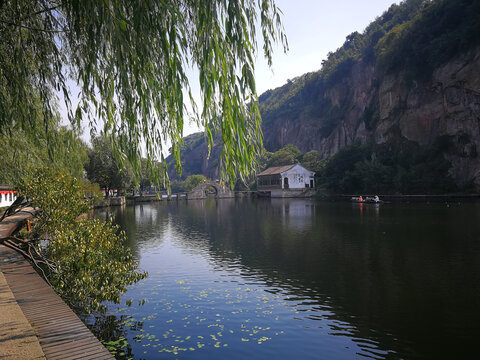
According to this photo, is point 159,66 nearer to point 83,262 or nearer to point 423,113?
point 83,262

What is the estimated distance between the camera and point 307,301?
46.8 ft

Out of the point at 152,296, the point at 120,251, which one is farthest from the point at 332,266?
the point at 120,251

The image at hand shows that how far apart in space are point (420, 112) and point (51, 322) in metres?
73.3

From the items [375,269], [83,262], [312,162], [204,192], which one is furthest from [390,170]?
[83,262]

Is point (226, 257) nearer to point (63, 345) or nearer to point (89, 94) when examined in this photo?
point (63, 345)

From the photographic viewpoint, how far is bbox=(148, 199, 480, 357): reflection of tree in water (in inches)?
466

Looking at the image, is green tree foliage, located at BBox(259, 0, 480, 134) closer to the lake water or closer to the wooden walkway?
the lake water

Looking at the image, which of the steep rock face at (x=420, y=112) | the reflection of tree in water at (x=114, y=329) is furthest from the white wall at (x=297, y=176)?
the reflection of tree in water at (x=114, y=329)

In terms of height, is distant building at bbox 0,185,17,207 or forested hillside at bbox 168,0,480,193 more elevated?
forested hillside at bbox 168,0,480,193

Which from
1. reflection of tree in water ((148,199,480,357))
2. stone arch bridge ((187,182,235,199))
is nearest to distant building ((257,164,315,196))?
stone arch bridge ((187,182,235,199))

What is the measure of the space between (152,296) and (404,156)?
65309 millimetres

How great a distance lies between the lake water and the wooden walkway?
181cm

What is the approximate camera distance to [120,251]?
43.3 ft

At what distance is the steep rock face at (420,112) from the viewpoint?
60469 millimetres
